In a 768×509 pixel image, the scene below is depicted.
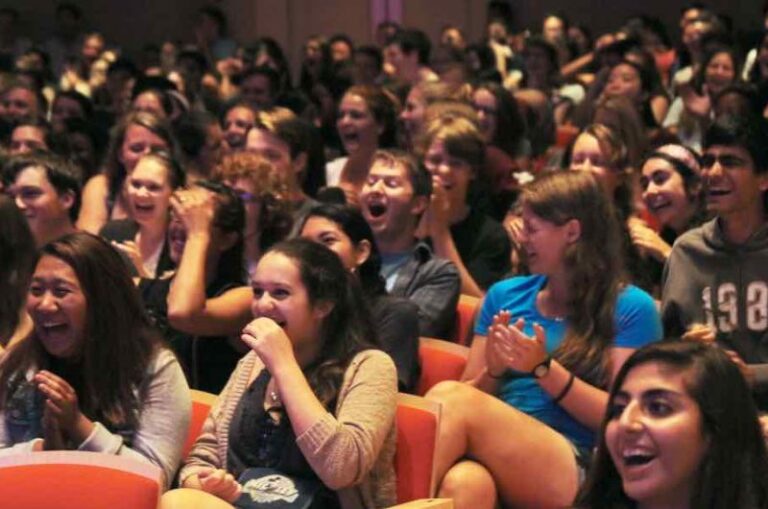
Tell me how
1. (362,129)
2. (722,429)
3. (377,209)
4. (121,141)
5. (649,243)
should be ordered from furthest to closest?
(362,129)
(121,141)
(377,209)
(649,243)
(722,429)

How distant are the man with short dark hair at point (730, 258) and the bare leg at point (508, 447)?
1.91ft

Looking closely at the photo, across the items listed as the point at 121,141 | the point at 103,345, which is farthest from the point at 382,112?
the point at 103,345

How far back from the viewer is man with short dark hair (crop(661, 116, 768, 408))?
4.32 m

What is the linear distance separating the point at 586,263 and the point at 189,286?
1.06 metres

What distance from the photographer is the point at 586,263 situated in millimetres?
4203

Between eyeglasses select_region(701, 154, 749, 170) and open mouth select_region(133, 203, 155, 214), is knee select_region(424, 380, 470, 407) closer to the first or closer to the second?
eyeglasses select_region(701, 154, 749, 170)

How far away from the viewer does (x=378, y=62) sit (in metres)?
10.9

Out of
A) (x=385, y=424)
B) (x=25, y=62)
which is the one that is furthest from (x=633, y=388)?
(x=25, y=62)

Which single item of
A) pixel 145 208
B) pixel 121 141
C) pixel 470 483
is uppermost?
pixel 121 141

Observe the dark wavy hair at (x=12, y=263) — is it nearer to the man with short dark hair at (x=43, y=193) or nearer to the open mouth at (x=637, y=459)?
the man with short dark hair at (x=43, y=193)

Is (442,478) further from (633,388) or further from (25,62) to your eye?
(25,62)

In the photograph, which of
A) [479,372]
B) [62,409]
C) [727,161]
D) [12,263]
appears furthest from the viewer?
[12,263]

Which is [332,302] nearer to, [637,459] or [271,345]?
[271,345]

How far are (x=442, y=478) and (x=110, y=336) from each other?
2.56 ft
